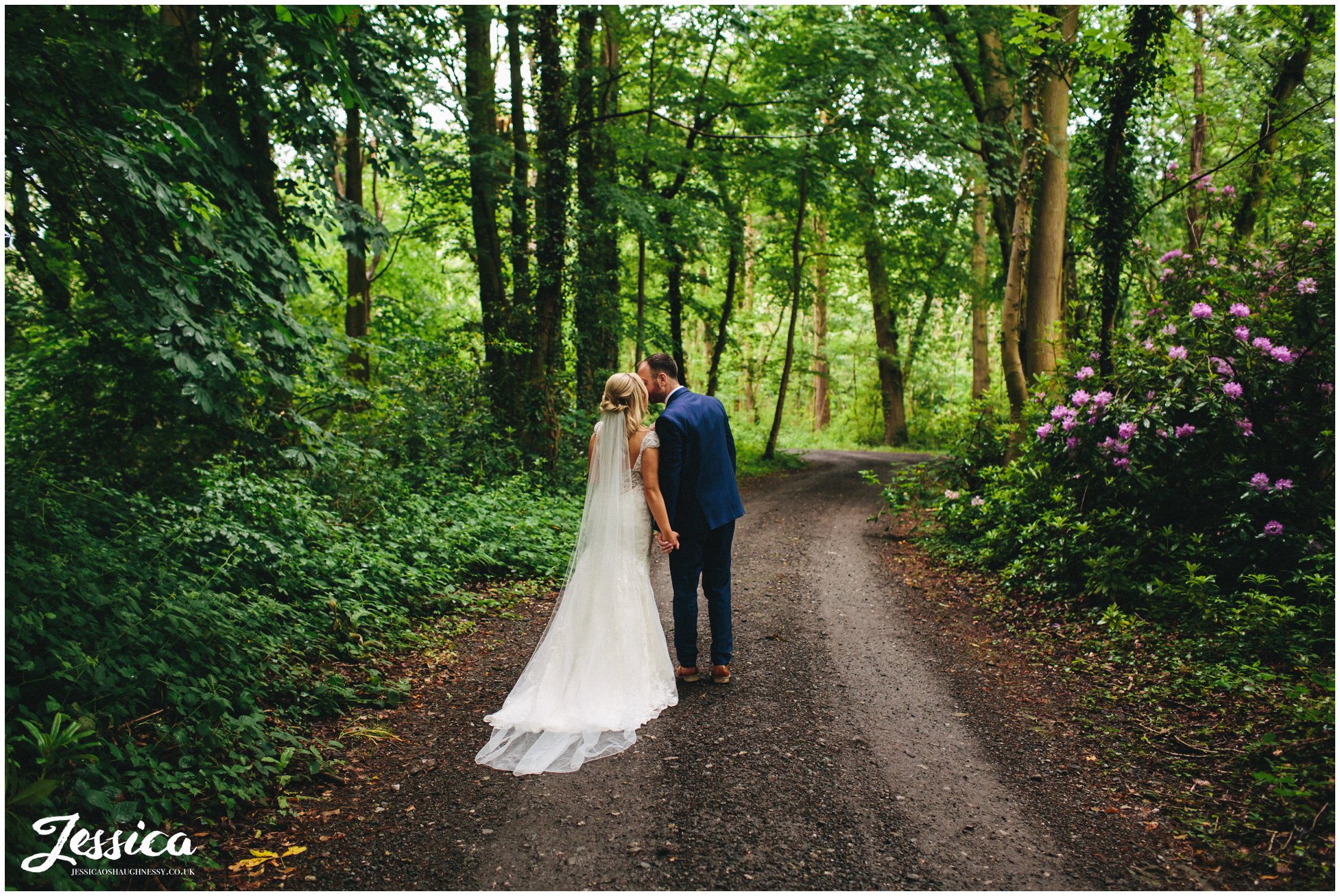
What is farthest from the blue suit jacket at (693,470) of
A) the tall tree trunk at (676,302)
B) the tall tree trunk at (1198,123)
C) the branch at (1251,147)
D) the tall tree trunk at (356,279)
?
the tall tree trunk at (676,302)

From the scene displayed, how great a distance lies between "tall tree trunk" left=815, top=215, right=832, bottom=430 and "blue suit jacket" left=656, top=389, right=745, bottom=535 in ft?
50.2

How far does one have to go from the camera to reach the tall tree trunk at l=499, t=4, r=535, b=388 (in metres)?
11.2

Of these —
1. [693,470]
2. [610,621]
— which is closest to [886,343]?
[693,470]

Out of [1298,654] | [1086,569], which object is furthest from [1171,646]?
[1086,569]

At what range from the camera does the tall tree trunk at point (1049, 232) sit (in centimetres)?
911

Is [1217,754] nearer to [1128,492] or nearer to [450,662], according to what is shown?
[1128,492]

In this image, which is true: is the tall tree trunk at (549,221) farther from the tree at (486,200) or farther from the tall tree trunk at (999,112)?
the tall tree trunk at (999,112)

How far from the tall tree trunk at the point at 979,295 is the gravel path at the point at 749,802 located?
14.7 m

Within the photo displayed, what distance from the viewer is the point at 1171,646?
16.6 ft

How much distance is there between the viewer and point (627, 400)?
189 inches

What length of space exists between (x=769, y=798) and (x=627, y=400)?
2.58m

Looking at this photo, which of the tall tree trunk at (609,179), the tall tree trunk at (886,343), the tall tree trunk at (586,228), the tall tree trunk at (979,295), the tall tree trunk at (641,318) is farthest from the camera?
the tall tree trunk at (886,343)

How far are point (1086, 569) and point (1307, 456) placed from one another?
71.2 inches

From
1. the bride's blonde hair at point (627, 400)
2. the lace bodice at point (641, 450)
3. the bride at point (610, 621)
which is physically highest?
the bride's blonde hair at point (627, 400)
